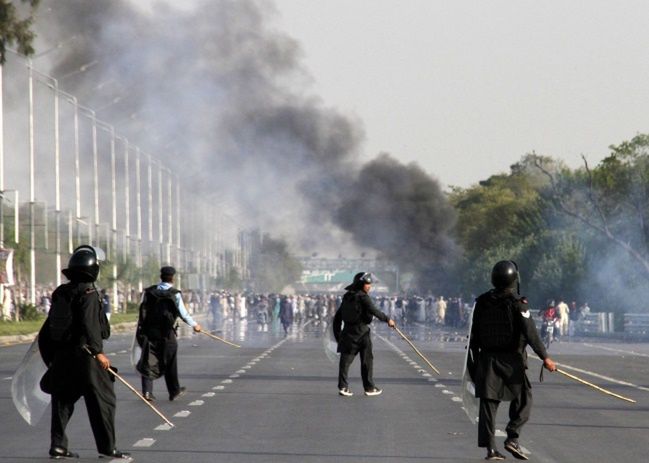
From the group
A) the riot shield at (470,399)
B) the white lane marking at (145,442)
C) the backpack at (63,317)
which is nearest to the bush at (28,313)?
the white lane marking at (145,442)

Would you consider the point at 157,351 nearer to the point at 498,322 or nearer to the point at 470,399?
the point at 470,399

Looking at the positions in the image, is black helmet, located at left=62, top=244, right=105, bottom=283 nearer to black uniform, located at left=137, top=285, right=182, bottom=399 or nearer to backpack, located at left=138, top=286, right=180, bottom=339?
black uniform, located at left=137, top=285, right=182, bottom=399

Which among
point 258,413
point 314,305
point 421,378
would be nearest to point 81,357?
point 258,413

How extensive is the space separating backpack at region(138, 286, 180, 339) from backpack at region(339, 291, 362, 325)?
3.05 metres

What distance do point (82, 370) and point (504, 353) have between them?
3.68m

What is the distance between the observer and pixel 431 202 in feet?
340

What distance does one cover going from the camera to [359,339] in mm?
24734

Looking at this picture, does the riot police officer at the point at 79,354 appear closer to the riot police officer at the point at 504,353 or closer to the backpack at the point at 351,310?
the riot police officer at the point at 504,353

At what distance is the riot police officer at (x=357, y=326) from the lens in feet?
80.2

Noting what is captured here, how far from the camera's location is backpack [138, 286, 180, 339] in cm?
2292

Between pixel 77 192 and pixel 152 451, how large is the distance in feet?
264

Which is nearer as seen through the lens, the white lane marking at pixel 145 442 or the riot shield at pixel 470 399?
the riot shield at pixel 470 399

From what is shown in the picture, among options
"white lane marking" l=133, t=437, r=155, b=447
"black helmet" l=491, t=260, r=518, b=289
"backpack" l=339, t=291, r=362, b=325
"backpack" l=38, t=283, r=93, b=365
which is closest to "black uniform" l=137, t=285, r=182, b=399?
"backpack" l=339, t=291, r=362, b=325

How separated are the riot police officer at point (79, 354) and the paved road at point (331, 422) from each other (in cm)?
58
